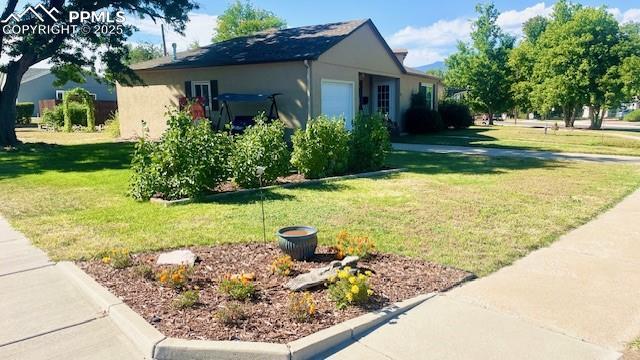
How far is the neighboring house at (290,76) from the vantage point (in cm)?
1509

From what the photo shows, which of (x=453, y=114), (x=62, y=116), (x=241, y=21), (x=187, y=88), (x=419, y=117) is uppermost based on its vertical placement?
(x=241, y=21)

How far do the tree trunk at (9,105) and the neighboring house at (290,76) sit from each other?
4.62 meters

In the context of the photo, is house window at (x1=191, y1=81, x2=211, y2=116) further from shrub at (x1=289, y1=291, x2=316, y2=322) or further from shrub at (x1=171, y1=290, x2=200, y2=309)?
shrub at (x1=289, y1=291, x2=316, y2=322)

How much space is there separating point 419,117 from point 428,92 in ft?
11.3

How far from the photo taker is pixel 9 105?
55.6 feet

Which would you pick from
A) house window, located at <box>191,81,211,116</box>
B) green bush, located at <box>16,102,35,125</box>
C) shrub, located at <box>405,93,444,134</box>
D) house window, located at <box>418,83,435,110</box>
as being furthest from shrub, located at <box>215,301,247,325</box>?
green bush, located at <box>16,102,35,125</box>

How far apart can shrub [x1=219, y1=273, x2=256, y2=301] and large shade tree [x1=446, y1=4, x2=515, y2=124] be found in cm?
3482

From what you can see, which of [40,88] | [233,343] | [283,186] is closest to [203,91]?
[283,186]

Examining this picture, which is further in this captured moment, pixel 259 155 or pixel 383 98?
pixel 383 98

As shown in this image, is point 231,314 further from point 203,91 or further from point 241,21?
point 241,21

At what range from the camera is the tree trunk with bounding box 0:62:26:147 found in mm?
16688

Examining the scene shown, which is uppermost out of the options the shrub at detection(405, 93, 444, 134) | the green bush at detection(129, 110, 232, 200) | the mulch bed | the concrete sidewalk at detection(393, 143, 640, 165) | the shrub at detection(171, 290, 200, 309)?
the shrub at detection(405, 93, 444, 134)

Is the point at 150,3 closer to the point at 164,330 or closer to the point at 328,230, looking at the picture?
the point at 328,230

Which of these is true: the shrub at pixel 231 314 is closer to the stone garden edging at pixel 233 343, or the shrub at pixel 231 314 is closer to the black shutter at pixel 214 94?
the stone garden edging at pixel 233 343
